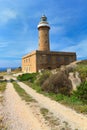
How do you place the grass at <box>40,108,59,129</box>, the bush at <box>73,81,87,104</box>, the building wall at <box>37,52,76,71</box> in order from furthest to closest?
the building wall at <box>37,52,76,71</box> → the bush at <box>73,81,87,104</box> → the grass at <box>40,108,59,129</box>

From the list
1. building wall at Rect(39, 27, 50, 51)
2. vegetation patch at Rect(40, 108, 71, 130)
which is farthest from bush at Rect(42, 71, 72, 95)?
building wall at Rect(39, 27, 50, 51)

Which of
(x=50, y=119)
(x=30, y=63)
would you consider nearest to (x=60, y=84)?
(x=50, y=119)

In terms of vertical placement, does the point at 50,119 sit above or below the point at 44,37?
below

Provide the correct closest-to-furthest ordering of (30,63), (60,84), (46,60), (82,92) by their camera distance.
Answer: (82,92), (60,84), (46,60), (30,63)

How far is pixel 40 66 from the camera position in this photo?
1474 inches

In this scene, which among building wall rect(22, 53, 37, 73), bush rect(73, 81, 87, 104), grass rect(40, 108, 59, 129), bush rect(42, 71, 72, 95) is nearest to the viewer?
grass rect(40, 108, 59, 129)

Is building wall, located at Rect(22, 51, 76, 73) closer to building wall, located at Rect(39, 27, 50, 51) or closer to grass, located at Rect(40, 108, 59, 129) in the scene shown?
building wall, located at Rect(39, 27, 50, 51)

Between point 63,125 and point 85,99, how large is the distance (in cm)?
451

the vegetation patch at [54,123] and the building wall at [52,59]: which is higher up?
the building wall at [52,59]

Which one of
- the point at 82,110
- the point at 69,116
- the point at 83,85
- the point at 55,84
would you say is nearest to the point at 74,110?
the point at 82,110

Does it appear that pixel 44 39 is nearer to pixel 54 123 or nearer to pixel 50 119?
pixel 50 119

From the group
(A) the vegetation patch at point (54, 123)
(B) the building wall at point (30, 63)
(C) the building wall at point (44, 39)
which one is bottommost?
(A) the vegetation patch at point (54, 123)

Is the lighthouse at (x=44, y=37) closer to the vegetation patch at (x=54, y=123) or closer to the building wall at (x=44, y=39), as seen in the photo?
the building wall at (x=44, y=39)

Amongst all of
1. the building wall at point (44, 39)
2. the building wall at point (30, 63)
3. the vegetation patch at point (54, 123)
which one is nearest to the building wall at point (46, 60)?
the building wall at point (30, 63)
